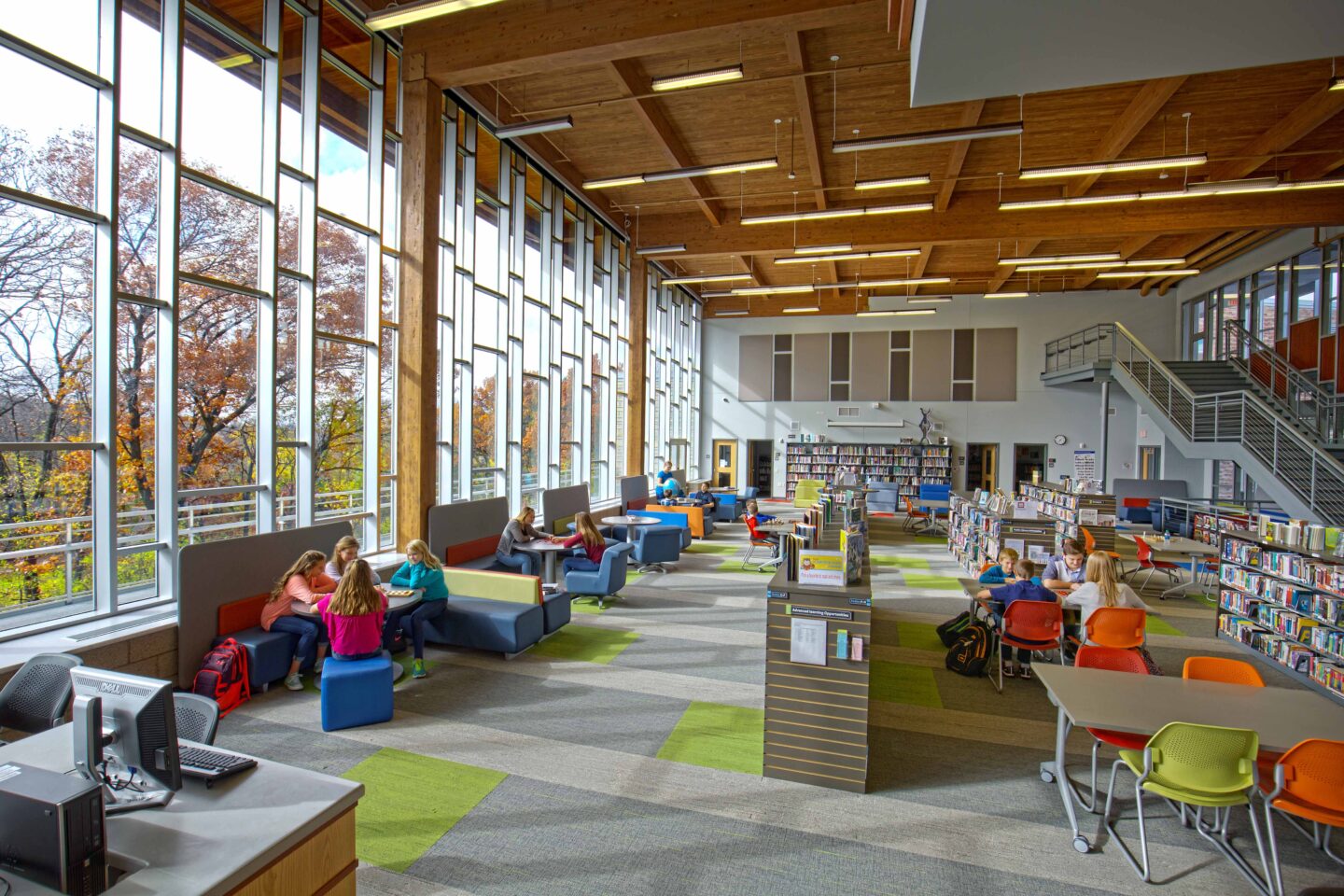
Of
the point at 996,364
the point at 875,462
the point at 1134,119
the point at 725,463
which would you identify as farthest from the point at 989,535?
the point at 725,463

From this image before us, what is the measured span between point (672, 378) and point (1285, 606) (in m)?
14.7

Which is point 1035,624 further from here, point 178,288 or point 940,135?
point 178,288

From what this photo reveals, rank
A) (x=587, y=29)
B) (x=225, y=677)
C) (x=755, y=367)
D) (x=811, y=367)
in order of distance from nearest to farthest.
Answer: (x=225, y=677), (x=587, y=29), (x=811, y=367), (x=755, y=367)

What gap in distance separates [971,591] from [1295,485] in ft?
23.0

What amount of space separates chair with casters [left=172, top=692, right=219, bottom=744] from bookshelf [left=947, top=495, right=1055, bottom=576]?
8662 millimetres

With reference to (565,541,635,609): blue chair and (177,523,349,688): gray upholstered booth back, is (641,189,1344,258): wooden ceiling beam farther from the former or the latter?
(177,523,349,688): gray upholstered booth back

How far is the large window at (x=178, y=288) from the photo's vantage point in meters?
4.52

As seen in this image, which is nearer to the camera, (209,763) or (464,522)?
(209,763)

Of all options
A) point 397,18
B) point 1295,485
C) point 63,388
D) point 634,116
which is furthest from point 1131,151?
point 63,388

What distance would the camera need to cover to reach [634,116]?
9.83 meters

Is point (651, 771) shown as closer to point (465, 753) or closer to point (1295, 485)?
point (465, 753)

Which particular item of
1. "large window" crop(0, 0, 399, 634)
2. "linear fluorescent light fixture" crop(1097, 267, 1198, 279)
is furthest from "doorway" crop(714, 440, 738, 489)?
"large window" crop(0, 0, 399, 634)

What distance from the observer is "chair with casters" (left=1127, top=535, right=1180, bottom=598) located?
958cm

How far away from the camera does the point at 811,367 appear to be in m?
21.4
